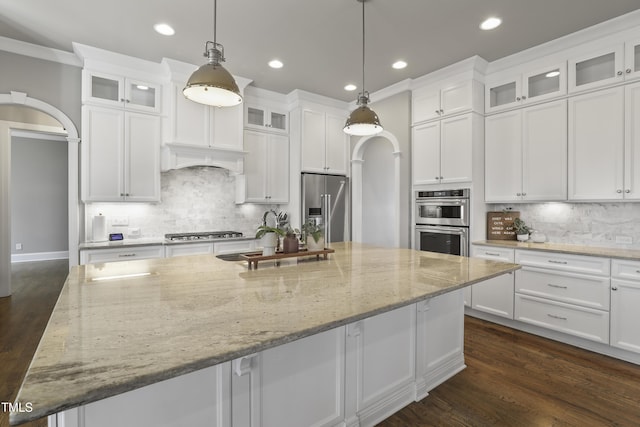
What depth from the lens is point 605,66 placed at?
117 inches

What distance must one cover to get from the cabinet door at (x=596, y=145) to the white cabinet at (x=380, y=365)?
2.41 metres

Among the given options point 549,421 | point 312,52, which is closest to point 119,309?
point 549,421

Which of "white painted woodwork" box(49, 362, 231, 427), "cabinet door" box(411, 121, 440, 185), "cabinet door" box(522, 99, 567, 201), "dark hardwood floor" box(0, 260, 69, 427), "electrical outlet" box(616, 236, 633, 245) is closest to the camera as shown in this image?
"white painted woodwork" box(49, 362, 231, 427)

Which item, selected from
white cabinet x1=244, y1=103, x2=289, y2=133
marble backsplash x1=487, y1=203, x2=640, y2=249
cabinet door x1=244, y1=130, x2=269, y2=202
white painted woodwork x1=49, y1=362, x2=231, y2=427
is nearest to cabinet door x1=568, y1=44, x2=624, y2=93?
marble backsplash x1=487, y1=203, x2=640, y2=249

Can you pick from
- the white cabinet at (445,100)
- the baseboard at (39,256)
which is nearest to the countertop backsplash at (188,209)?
the white cabinet at (445,100)

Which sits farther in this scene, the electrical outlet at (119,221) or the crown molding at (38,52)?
the electrical outlet at (119,221)

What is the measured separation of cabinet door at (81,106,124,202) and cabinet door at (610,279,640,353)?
4981 millimetres

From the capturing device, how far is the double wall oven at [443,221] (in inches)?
145

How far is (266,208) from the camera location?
488 centimetres

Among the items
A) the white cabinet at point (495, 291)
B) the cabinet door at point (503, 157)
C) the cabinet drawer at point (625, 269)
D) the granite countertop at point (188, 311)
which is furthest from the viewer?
the cabinet door at point (503, 157)

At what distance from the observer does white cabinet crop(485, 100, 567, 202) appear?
3.20m

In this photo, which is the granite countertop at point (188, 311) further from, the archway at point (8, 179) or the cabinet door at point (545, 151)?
the archway at point (8, 179)

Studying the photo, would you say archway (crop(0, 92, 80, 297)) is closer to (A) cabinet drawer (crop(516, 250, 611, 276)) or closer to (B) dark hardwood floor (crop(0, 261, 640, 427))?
(B) dark hardwood floor (crop(0, 261, 640, 427))

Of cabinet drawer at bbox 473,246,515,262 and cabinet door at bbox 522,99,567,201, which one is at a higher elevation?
cabinet door at bbox 522,99,567,201
